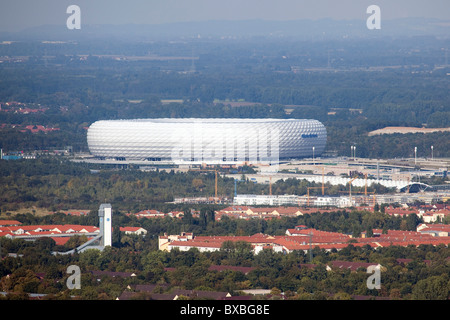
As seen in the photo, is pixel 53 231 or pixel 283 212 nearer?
pixel 53 231

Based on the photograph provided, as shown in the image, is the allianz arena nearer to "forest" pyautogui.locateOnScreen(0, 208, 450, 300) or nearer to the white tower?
"forest" pyautogui.locateOnScreen(0, 208, 450, 300)

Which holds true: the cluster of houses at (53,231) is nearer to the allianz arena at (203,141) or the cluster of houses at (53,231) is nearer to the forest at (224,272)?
the forest at (224,272)

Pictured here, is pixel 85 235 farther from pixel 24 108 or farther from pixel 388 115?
pixel 388 115

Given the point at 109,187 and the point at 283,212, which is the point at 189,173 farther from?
the point at 283,212

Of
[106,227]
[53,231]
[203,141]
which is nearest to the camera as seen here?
[106,227]

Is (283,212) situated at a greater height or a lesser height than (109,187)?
greater

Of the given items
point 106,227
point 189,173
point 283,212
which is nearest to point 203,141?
point 189,173
